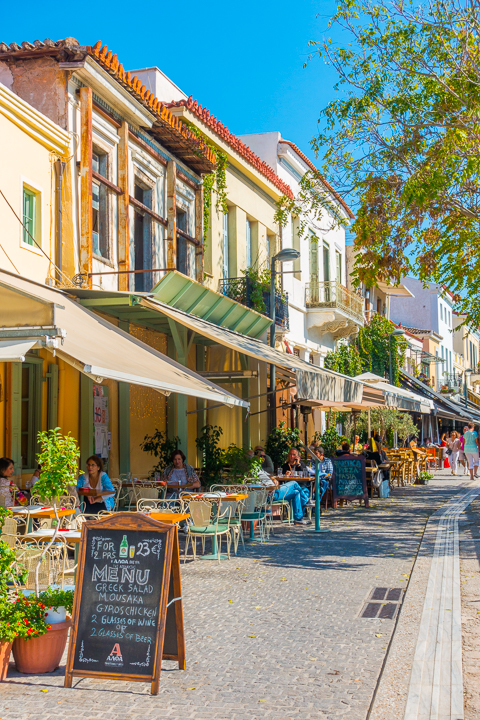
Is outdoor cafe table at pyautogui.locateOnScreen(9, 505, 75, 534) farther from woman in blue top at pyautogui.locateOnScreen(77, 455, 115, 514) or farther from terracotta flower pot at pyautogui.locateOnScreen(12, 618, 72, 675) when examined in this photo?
terracotta flower pot at pyautogui.locateOnScreen(12, 618, 72, 675)

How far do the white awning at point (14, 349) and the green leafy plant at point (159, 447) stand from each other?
322 inches

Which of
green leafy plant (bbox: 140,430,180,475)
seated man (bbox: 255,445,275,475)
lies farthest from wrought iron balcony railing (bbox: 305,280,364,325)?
green leafy plant (bbox: 140,430,180,475)

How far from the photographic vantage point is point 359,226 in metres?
14.5

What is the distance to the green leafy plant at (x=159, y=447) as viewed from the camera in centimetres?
1520

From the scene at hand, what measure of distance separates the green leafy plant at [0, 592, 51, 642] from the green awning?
7998 mm

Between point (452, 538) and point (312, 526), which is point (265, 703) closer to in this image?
point (452, 538)

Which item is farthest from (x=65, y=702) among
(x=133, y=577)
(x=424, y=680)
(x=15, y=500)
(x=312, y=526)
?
(x=312, y=526)

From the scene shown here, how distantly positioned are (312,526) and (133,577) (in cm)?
887

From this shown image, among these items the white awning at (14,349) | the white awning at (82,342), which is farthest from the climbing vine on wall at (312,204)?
the white awning at (14,349)

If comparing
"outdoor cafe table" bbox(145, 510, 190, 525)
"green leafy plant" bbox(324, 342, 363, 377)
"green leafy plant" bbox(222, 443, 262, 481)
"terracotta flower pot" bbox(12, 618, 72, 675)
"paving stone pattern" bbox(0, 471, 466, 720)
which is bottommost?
"paving stone pattern" bbox(0, 471, 466, 720)

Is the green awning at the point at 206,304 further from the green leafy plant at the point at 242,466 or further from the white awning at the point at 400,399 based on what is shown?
the white awning at the point at 400,399

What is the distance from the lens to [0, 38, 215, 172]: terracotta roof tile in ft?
40.7

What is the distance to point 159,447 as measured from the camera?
15.6 m

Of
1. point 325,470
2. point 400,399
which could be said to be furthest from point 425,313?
point 325,470
